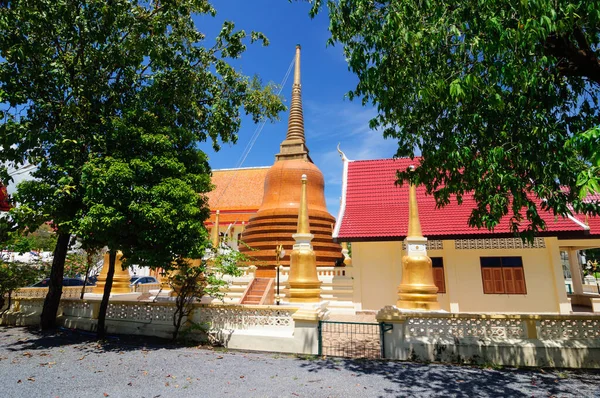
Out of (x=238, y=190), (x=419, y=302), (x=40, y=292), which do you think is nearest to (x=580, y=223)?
(x=419, y=302)

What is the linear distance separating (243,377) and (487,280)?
9.55 metres

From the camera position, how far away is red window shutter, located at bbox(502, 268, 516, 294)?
38.4 feet

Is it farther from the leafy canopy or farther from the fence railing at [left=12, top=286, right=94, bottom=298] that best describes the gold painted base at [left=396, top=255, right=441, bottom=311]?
the fence railing at [left=12, top=286, right=94, bottom=298]

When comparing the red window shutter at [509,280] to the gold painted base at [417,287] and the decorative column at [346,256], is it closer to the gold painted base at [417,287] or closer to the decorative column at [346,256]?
the gold painted base at [417,287]

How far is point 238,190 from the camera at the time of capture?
3170cm

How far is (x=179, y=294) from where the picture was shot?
27.2 ft

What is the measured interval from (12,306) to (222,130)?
8.61 metres

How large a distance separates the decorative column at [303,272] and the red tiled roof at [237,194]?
53.7 feet

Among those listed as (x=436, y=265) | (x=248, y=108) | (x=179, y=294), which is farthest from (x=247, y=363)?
(x=436, y=265)

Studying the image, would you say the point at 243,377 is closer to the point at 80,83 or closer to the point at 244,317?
the point at 244,317

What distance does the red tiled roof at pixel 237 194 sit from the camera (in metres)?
29.4

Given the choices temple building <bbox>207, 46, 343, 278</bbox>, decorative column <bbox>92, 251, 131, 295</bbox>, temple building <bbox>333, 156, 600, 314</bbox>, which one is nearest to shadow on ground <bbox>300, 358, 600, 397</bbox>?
temple building <bbox>333, 156, 600, 314</bbox>

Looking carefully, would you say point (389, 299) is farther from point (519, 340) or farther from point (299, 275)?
point (519, 340)

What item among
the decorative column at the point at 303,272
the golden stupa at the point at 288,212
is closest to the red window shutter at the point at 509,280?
the decorative column at the point at 303,272
